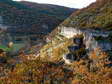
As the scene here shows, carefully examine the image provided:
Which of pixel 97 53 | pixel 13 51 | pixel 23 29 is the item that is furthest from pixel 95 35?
pixel 23 29

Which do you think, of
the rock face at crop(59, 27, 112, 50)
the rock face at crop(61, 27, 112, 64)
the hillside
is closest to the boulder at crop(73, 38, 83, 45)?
the rock face at crop(61, 27, 112, 64)

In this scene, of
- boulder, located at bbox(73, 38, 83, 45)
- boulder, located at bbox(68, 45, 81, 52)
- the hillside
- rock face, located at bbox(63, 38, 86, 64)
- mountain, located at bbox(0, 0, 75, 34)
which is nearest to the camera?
rock face, located at bbox(63, 38, 86, 64)

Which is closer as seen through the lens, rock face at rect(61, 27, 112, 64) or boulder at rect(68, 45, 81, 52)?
rock face at rect(61, 27, 112, 64)

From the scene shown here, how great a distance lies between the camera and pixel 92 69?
49219 millimetres

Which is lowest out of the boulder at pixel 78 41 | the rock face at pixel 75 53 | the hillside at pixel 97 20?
the rock face at pixel 75 53

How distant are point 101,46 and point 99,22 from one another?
24.6 m

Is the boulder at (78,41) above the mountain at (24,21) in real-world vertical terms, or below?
above

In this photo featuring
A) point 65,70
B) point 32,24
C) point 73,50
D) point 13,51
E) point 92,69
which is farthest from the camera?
point 32,24

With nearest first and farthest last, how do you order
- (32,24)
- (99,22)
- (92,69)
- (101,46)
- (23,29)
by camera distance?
(92,69) < (101,46) < (99,22) < (23,29) < (32,24)

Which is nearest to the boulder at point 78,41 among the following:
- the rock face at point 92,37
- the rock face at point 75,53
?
the rock face at point 92,37

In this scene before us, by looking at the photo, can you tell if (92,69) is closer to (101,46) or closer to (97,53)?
(97,53)

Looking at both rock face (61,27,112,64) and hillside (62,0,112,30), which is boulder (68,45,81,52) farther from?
hillside (62,0,112,30)

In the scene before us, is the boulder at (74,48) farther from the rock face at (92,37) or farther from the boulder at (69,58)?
the boulder at (69,58)

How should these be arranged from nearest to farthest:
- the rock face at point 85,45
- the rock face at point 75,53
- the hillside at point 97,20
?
1. the rock face at point 85,45
2. the rock face at point 75,53
3. the hillside at point 97,20
